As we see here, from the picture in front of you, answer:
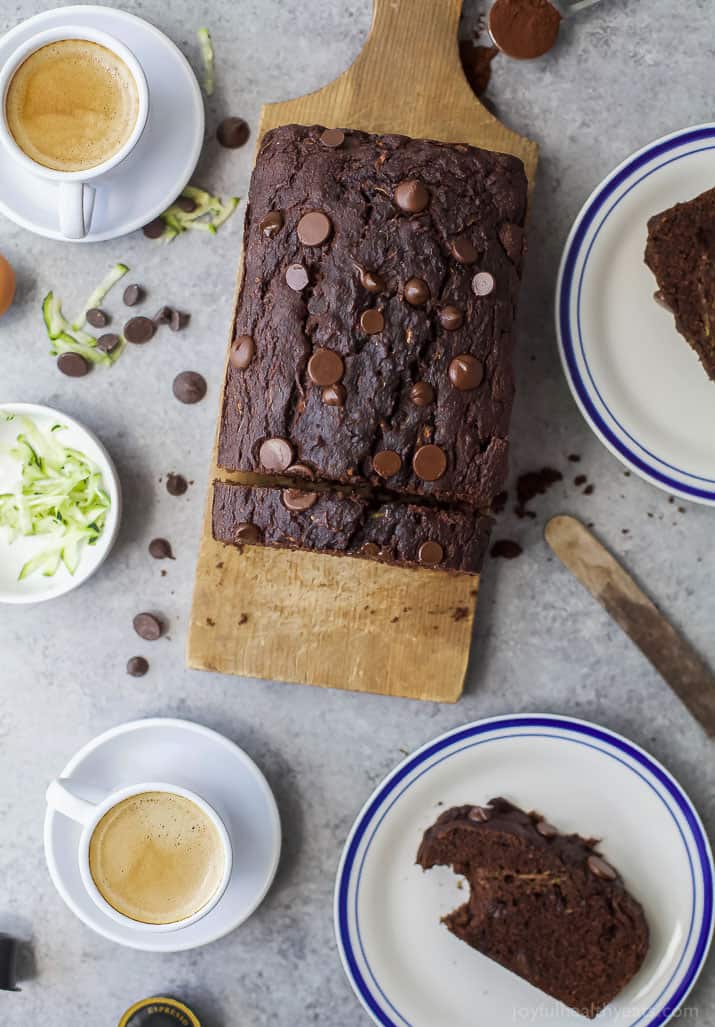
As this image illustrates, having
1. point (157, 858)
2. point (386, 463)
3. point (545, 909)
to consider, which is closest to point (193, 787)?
point (157, 858)

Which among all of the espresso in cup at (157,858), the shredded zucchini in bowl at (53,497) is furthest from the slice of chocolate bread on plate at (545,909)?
the shredded zucchini in bowl at (53,497)

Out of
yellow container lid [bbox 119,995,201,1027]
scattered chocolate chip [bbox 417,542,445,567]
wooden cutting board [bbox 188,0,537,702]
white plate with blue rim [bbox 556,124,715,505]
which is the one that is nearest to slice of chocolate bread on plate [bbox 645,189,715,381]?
white plate with blue rim [bbox 556,124,715,505]

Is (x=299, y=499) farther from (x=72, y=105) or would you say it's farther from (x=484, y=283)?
(x=72, y=105)

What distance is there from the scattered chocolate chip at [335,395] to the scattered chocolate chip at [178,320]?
30.8 inches

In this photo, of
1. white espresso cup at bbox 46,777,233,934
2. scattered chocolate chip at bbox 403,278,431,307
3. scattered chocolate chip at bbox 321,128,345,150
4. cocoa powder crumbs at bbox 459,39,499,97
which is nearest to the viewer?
scattered chocolate chip at bbox 403,278,431,307

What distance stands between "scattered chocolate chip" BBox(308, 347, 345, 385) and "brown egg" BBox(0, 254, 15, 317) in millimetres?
1148

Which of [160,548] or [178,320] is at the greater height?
[178,320]

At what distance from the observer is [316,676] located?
254cm

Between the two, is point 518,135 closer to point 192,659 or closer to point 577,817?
point 192,659

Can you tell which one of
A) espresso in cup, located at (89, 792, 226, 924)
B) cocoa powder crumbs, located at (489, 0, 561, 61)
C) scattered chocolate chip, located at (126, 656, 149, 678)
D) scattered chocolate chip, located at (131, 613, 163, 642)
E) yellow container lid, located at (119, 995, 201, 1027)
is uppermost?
cocoa powder crumbs, located at (489, 0, 561, 61)

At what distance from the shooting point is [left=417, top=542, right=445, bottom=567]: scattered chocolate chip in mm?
2102

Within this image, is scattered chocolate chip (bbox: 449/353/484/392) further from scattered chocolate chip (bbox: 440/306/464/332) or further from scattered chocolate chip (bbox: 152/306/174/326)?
scattered chocolate chip (bbox: 152/306/174/326)

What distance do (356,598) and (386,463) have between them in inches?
23.8

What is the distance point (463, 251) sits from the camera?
2016 millimetres
